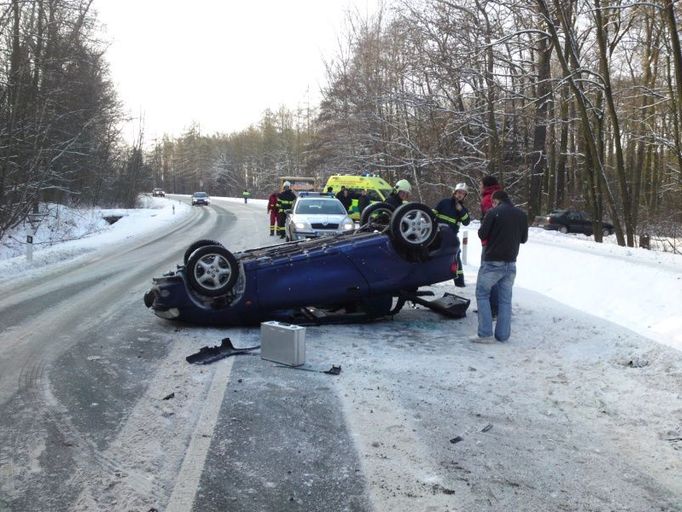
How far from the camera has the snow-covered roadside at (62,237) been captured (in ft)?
45.4

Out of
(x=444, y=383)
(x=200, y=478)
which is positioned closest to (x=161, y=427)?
(x=200, y=478)

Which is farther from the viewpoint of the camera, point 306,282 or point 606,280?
point 606,280

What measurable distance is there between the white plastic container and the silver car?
27.3 ft

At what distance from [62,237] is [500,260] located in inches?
839

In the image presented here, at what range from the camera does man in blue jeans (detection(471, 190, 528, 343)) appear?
6.65m

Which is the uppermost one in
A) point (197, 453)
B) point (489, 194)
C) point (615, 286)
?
point (489, 194)

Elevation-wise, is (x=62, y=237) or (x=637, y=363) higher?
(x=637, y=363)

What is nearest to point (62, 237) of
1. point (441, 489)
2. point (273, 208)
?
point (273, 208)

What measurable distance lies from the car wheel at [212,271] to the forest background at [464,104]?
11.2 m

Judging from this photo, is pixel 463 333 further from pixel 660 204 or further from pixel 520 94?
pixel 660 204

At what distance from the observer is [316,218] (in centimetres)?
1539

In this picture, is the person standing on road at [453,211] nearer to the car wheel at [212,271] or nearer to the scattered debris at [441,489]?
the car wheel at [212,271]

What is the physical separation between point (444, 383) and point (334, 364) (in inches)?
43.2

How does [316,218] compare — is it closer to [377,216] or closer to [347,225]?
[347,225]
